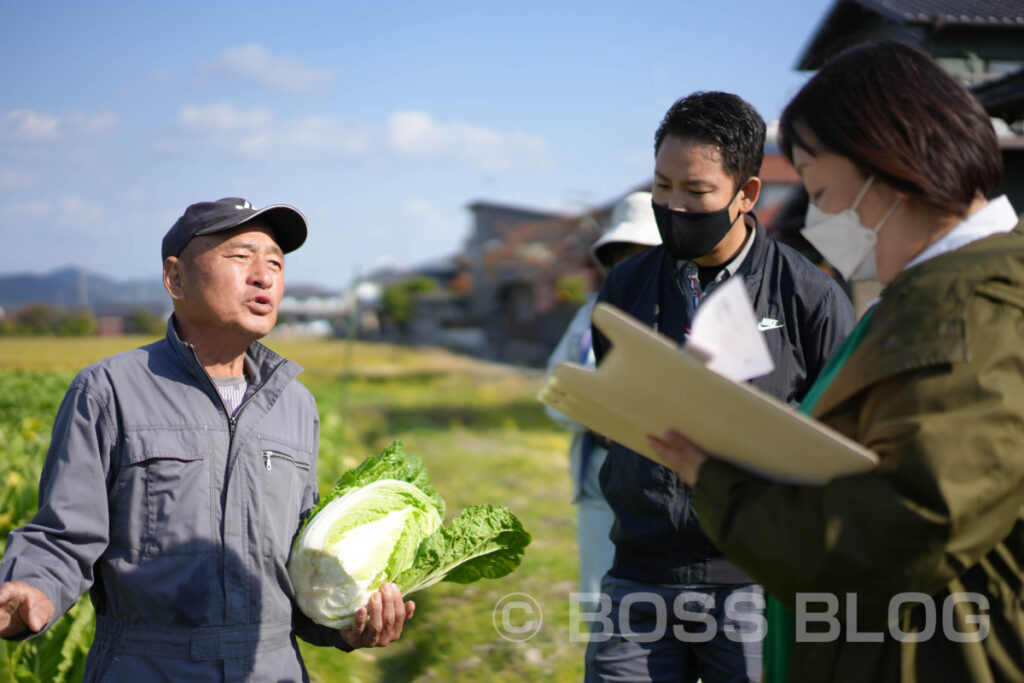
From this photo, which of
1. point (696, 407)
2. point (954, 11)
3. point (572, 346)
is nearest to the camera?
point (696, 407)

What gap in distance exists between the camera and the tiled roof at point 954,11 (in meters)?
10.5

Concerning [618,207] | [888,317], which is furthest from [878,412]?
[618,207]

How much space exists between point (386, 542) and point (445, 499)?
6.97 meters

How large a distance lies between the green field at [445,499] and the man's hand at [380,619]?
1.90 meters

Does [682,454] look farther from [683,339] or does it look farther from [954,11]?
[954,11]

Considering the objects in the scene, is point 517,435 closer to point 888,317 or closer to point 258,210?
point 258,210

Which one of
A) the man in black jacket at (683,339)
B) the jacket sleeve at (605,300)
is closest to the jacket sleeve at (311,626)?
the man in black jacket at (683,339)

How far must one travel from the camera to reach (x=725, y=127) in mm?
2732

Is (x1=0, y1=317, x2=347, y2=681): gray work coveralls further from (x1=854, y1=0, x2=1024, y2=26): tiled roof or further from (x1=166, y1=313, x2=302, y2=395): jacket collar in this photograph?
(x1=854, y1=0, x2=1024, y2=26): tiled roof

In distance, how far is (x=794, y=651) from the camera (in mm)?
1758

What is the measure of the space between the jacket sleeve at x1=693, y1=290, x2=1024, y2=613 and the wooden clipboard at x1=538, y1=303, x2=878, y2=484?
5cm

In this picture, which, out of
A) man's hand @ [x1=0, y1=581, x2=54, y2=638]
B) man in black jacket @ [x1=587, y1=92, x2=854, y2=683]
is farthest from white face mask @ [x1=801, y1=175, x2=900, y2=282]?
man's hand @ [x1=0, y1=581, x2=54, y2=638]

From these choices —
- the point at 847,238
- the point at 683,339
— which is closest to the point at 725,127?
the point at 683,339

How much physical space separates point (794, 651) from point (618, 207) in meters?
3.18
